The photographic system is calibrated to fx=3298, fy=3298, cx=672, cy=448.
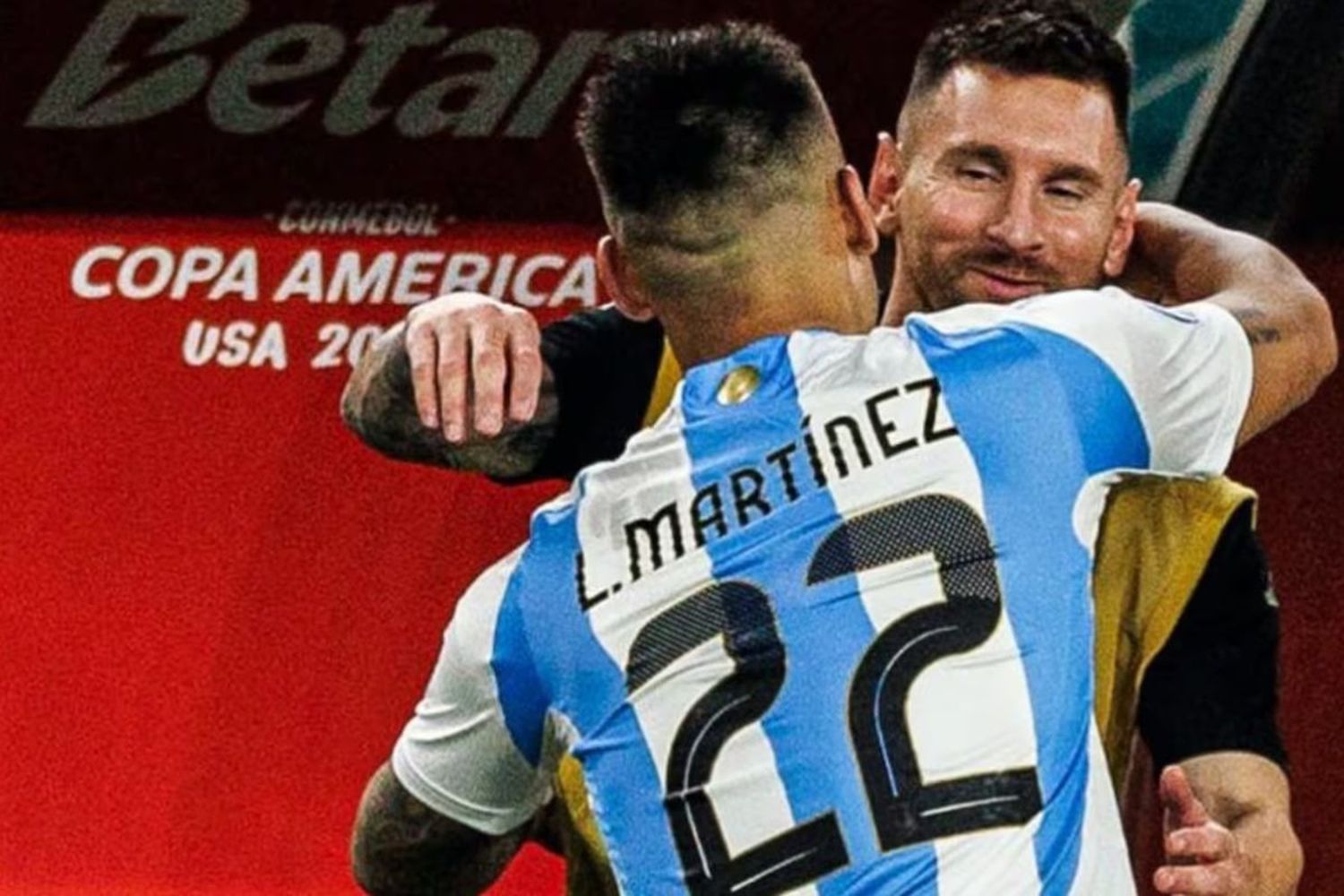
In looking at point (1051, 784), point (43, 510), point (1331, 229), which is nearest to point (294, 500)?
point (43, 510)

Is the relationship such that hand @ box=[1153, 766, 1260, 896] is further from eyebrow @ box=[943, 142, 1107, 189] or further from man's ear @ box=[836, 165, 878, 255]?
eyebrow @ box=[943, 142, 1107, 189]

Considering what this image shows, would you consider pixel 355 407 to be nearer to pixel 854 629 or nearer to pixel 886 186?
pixel 886 186

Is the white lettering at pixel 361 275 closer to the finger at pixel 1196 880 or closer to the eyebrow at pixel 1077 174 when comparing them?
the eyebrow at pixel 1077 174

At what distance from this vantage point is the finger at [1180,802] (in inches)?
75.9

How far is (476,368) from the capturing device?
2023 mm

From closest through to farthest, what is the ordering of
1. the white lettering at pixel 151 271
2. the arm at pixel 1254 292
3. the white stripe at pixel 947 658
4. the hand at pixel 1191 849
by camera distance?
1. the white stripe at pixel 947 658
2. the hand at pixel 1191 849
3. the arm at pixel 1254 292
4. the white lettering at pixel 151 271

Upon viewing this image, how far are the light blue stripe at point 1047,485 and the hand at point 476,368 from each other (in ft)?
0.82

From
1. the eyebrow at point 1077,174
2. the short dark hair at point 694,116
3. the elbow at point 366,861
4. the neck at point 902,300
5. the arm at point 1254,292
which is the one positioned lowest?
the elbow at point 366,861

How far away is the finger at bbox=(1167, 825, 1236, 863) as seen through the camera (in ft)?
6.31

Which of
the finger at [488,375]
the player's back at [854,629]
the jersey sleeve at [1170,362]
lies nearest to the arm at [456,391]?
the finger at [488,375]

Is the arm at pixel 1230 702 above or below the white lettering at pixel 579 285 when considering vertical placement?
above

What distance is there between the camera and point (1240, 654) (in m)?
2.17

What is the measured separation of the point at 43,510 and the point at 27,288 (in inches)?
9.2

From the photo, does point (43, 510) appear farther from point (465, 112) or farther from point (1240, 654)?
point (1240, 654)
